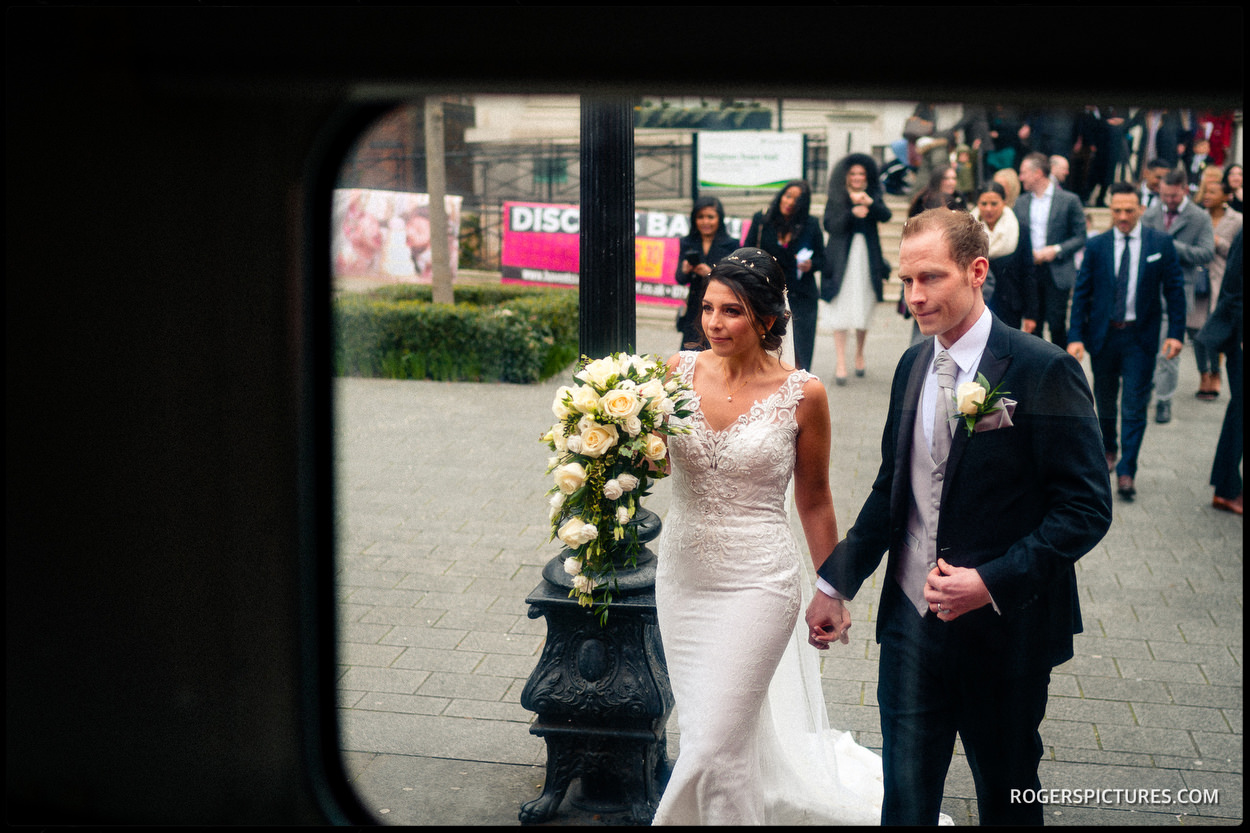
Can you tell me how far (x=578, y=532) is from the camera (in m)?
3.06

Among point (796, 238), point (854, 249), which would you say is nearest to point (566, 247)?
point (796, 238)

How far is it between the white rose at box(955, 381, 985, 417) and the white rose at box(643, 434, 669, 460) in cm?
82

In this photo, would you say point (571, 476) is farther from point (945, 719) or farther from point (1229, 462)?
point (1229, 462)

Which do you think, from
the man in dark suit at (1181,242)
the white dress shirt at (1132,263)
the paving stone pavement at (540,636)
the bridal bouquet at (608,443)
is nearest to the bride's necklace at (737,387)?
the bridal bouquet at (608,443)

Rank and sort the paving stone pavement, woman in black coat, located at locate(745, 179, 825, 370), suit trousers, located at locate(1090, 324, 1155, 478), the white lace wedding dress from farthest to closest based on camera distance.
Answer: suit trousers, located at locate(1090, 324, 1155, 478)
woman in black coat, located at locate(745, 179, 825, 370)
the paving stone pavement
the white lace wedding dress

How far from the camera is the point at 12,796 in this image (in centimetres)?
289

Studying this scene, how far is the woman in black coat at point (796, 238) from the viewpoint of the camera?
5.34 m

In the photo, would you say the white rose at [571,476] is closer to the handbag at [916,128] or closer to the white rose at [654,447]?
the white rose at [654,447]

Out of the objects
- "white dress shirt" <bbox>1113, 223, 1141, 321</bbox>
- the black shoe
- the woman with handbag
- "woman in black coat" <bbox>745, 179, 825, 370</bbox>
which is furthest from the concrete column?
the woman with handbag

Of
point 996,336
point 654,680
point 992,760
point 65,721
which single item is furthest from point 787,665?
point 65,721

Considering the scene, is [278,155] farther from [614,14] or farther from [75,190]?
[614,14]

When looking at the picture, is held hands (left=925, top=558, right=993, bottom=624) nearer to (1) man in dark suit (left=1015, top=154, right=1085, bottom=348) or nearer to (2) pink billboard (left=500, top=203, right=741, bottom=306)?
(2) pink billboard (left=500, top=203, right=741, bottom=306)

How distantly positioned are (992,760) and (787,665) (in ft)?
2.95

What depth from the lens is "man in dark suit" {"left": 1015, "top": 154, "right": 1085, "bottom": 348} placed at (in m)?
5.21
